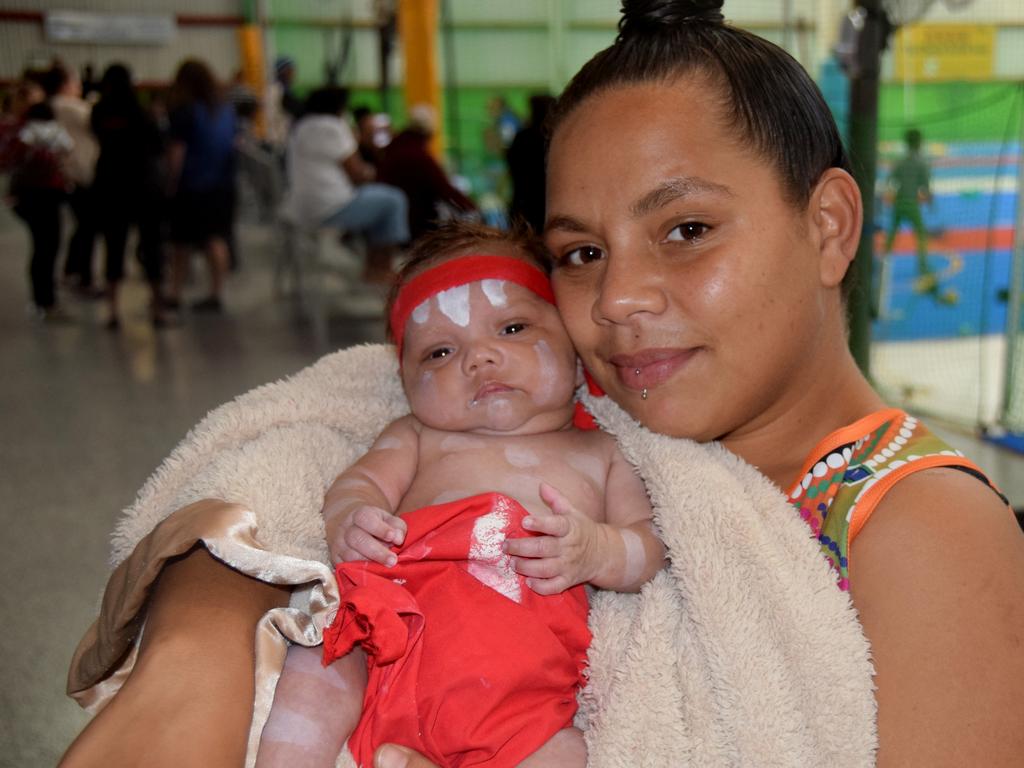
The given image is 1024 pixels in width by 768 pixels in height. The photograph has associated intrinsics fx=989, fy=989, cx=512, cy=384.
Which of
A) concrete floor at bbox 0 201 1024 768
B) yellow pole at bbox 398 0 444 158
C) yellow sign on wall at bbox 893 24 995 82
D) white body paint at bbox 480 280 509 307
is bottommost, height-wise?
concrete floor at bbox 0 201 1024 768

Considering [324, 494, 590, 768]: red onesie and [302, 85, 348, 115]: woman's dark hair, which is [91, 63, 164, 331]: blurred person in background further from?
[324, 494, 590, 768]: red onesie

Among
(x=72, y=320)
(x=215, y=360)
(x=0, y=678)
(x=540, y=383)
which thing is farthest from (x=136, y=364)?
(x=540, y=383)

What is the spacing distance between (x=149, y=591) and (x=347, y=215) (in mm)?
4798

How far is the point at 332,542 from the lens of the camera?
1095 mm

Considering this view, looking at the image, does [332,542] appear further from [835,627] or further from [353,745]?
[835,627]

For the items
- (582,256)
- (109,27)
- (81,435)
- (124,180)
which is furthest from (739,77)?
(109,27)

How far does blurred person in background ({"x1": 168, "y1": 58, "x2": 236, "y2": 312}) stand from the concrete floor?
49cm

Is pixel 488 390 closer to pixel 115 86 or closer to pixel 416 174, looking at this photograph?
pixel 416 174

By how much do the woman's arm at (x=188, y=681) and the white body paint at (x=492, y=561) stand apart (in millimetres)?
222

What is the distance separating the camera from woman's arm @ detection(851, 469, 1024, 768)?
0.84 meters

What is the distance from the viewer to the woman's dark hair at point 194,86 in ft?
20.8

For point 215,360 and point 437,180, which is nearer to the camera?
point 215,360

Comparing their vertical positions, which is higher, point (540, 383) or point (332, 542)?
point (540, 383)

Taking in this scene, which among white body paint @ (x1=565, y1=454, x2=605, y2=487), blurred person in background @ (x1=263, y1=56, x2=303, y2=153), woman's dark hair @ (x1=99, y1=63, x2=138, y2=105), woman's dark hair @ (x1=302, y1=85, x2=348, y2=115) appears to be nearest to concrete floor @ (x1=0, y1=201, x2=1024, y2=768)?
white body paint @ (x1=565, y1=454, x2=605, y2=487)
